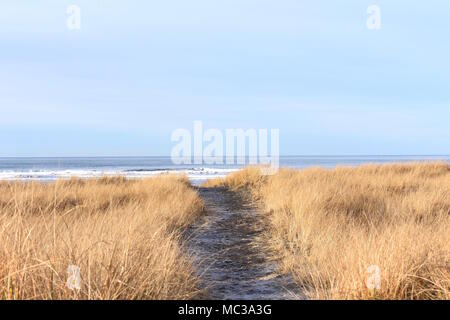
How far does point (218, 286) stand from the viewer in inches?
155

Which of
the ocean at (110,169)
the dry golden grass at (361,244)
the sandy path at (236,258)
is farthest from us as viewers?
the ocean at (110,169)

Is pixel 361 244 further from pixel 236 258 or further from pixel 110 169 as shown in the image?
pixel 110 169

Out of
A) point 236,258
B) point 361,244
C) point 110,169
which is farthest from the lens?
point 110,169

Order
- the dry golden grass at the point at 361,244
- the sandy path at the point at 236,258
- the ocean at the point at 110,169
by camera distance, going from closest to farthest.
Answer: the dry golden grass at the point at 361,244
the sandy path at the point at 236,258
the ocean at the point at 110,169

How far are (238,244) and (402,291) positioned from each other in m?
3.01

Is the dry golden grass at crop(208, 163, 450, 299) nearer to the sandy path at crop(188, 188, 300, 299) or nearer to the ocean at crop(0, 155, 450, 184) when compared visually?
the sandy path at crop(188, 188, 300, 299)

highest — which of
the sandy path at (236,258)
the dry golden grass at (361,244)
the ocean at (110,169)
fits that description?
the dry golden grass at (361,244)

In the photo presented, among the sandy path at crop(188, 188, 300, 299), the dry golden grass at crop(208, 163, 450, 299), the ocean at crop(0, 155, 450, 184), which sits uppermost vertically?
the dry golden grass at crop(208, 163, 450, 299)

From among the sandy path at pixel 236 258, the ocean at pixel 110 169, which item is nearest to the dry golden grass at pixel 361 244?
the sandy path at pixel 236 258

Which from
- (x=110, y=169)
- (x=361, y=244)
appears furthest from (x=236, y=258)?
(x=110, y=169)

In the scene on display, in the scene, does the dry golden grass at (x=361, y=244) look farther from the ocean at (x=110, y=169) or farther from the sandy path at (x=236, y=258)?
the ocean at (x=110, y=169)

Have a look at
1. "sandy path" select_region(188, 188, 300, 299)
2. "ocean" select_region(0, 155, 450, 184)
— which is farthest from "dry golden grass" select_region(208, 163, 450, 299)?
"ocean" select_region(0, 155, 450, 184)

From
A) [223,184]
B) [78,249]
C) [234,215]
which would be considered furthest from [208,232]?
[223,184]
